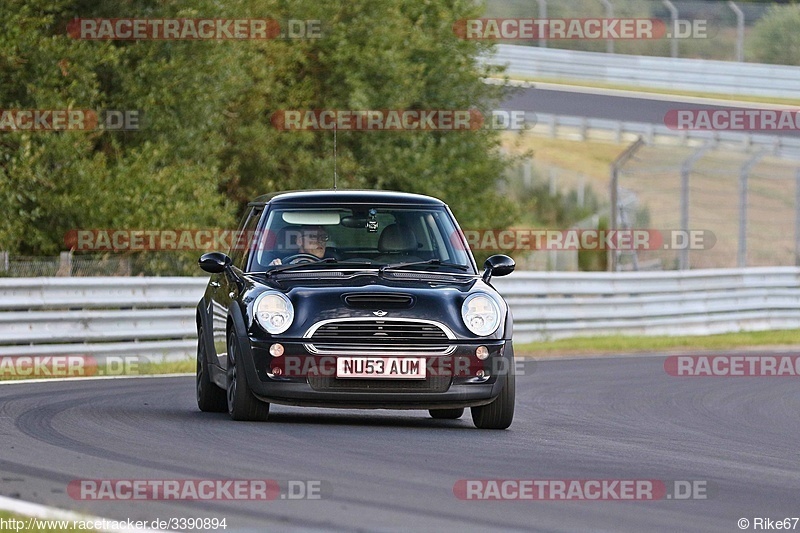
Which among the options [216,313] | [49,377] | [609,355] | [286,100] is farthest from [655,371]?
[286,100]

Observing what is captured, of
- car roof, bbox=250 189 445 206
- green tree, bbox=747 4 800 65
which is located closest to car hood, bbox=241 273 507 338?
car roof, bbox=250 189 445 206

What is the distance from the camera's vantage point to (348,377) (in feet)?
32.1

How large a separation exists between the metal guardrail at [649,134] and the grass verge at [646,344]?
8.98 metres

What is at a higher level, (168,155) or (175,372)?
(168,155)

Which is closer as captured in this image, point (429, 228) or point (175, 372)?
point (429, 228)

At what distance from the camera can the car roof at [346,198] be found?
438 inches

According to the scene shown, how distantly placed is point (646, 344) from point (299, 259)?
41.2 ft

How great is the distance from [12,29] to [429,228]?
11289 millimetres

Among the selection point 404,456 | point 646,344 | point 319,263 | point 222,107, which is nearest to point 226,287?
point 319,263

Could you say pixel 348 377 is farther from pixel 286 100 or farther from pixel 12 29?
pixel 286 100

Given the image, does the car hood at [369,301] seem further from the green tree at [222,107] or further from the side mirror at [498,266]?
the green tree at [222,107]

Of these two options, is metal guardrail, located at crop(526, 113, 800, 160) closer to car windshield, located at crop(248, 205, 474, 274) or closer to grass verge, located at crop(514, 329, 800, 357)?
grass verge, located at crop(514, 329, 800, 357)

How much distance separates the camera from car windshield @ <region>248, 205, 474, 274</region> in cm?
1079

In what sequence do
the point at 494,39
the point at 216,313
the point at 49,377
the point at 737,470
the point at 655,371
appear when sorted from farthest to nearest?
the point at 494,39, the point at 655,371, the point at 49,377, the point at 216,313, the point at 737,470
